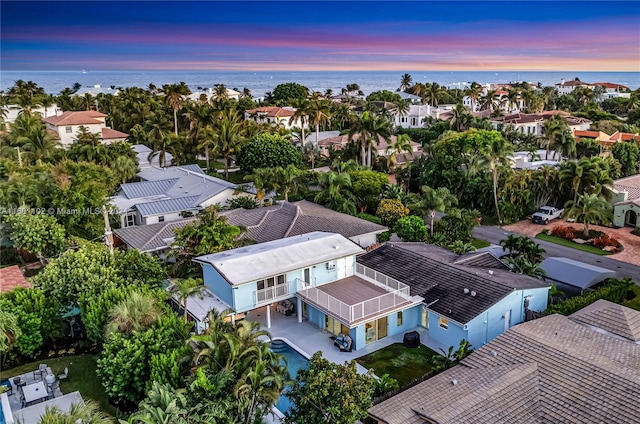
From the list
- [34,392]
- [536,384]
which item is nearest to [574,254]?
[536,384]

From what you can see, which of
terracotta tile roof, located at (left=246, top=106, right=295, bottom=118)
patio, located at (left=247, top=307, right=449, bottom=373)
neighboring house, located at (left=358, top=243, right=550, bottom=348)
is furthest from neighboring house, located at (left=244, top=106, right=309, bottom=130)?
patio, located at (left=247, top=307, right=449, bottom=373)

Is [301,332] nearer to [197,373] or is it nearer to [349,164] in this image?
[197,373]

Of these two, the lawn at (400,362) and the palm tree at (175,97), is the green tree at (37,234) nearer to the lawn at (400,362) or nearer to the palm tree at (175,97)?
the lawn at (400,362)

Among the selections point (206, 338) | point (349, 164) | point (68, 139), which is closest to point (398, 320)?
point (206, 338)

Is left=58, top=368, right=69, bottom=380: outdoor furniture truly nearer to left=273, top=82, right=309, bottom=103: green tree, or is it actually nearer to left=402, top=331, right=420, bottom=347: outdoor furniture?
left=402, top=331, right=420, bottom=347: outdoor furniture

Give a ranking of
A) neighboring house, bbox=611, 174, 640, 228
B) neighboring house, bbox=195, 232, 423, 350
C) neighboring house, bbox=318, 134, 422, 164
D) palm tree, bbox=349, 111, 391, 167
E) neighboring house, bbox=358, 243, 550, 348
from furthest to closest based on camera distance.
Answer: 1. neighboring house, bbox=318, 134, 422, 164
2. palm tree, bbox=349, 111, 391, 167
3. neighboring house, bbox=611, 174, 640, 228
4. neighboring house, bbox=195, 232, 423, 350
5. neighboring house, bbox=358, 243, 550, 348

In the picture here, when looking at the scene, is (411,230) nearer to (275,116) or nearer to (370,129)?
(370,129)

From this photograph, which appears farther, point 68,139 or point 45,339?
point 68,139
